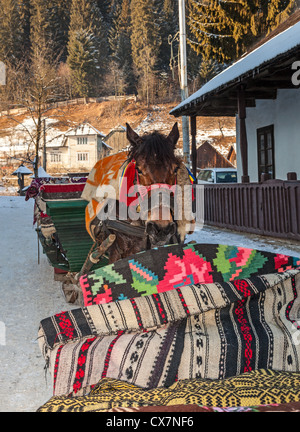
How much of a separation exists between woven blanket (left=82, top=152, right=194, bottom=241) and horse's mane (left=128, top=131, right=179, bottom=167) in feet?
0.53

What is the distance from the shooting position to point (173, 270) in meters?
1.56

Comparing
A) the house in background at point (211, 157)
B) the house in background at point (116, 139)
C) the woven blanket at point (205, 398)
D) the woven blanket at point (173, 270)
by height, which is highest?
the house in background at point (116, 139)

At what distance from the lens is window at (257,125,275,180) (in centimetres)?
1329

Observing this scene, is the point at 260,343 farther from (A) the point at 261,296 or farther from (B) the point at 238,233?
(B) the point at 238,233

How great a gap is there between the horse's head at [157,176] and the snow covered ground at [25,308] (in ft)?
4.65

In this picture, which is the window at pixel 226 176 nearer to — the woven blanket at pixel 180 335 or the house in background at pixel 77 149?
the woven blanket at pixel 180 335

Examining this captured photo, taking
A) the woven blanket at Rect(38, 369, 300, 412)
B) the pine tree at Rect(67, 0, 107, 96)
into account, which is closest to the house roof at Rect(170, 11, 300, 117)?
the woven blanket at Rect(38, 369, 300, 412)

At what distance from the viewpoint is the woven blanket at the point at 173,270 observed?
5.01ft

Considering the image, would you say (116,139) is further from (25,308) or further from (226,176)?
(25,308)

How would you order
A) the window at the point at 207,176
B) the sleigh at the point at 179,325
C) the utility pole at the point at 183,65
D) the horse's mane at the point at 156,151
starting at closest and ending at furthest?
the sleigh at the point at 179,325
the horse's mane at the point at 156,151
the utility pole at the point at 183,65
the window at the point at 207,176

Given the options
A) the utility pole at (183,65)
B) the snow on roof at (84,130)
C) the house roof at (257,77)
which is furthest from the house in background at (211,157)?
the house roof at (257,77)

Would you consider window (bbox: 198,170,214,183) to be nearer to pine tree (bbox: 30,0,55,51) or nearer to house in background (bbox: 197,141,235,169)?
house in background (bbox: 197,141,235,169)

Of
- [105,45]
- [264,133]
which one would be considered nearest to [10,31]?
[105,45]

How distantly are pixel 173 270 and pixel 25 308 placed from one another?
3.55 meters
